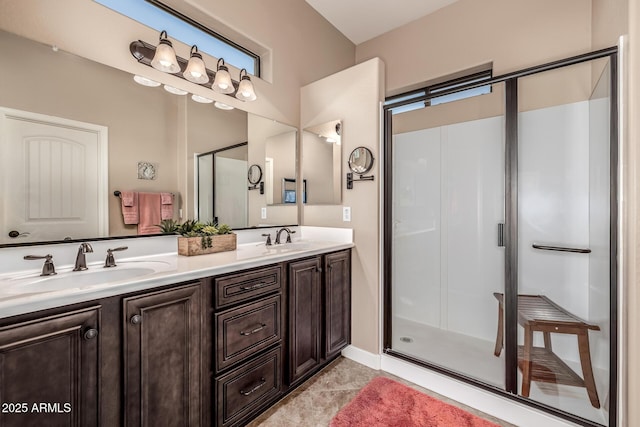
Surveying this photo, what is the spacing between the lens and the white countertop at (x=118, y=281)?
886 millimetres

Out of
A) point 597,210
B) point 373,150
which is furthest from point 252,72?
point 597,210

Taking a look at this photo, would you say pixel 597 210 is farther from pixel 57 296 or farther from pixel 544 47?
pixel 57 296

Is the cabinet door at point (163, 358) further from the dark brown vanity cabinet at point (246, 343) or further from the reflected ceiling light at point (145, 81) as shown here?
the reflected ceiling light at point (145, 81)

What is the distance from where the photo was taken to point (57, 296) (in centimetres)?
92

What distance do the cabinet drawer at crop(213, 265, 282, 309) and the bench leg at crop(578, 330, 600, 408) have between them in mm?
1766

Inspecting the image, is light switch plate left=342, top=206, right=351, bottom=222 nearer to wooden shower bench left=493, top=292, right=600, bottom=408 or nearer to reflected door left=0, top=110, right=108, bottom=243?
wooden shower bench left=493, top=292, right=600, bottom=408

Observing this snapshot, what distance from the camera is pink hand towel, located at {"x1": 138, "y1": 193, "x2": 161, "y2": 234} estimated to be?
65.0 inches

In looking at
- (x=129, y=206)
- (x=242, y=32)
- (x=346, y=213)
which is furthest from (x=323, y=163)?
(x=129, y=206)

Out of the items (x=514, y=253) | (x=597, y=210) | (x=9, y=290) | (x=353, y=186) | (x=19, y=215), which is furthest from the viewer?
(x=353, y=186)

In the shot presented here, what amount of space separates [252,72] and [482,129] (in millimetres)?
1935

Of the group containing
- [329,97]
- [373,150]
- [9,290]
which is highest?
[329,97]

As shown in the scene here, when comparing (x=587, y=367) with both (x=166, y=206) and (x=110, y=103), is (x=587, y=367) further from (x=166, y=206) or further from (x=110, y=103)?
(x=110, y=103)

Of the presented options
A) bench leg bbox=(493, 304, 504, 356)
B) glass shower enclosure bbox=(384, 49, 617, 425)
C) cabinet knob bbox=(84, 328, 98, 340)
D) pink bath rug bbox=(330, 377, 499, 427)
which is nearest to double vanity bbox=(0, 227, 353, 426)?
cabinet knob bbox=(84, 328, 98, 340)

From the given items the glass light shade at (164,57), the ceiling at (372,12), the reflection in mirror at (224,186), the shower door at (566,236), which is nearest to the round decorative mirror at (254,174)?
the reflection in mirror at (224,186)
